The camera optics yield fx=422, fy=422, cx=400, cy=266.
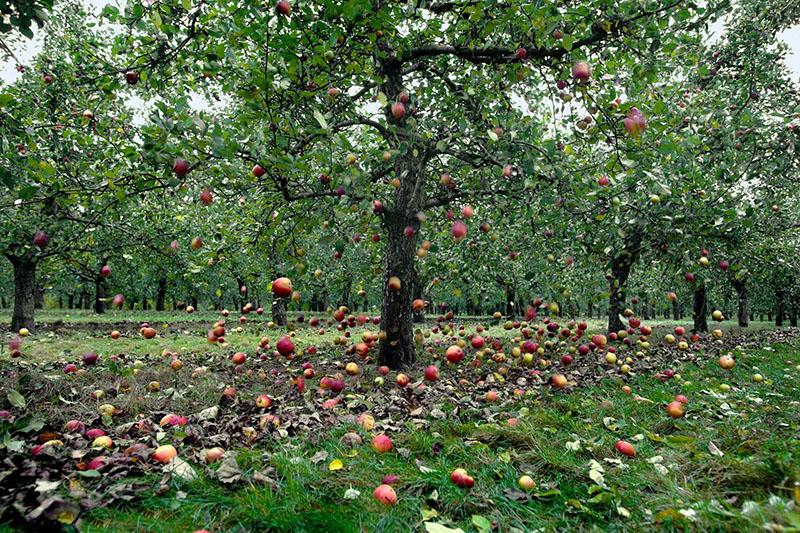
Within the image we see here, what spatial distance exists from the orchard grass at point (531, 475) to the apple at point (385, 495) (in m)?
0.05

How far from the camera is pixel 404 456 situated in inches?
129

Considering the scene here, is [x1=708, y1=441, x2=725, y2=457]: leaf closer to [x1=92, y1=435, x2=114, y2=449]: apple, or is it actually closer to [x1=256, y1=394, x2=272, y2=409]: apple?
[x1=256, y1=394, x2=272, y2=409]: apple

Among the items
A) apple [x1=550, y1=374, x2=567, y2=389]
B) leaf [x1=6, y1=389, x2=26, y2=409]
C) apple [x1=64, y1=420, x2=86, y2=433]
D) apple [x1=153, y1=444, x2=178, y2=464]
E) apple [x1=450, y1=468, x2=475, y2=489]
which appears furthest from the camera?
apple [x1=550, y1=374, x2=567, y2=389]

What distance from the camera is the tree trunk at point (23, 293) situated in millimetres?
13328

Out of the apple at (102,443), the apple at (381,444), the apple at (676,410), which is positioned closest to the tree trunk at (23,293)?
the apple at (102,443)

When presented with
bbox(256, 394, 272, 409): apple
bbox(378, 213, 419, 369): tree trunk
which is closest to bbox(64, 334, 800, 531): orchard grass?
bbox(256, 394, 272, 409): apple

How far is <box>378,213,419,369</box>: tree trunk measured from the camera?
6723mm

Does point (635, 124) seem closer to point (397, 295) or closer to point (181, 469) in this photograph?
point (397, 295)

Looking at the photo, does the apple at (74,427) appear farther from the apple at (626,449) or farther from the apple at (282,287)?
the apple at (626,449)

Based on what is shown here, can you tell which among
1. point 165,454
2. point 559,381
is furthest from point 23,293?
point 559,381

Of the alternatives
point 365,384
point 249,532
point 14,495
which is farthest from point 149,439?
point 365,384

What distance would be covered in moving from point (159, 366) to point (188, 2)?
18.0 ft

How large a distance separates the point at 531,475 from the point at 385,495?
107 centimetres

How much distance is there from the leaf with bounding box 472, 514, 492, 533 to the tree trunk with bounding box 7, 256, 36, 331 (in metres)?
16.1
